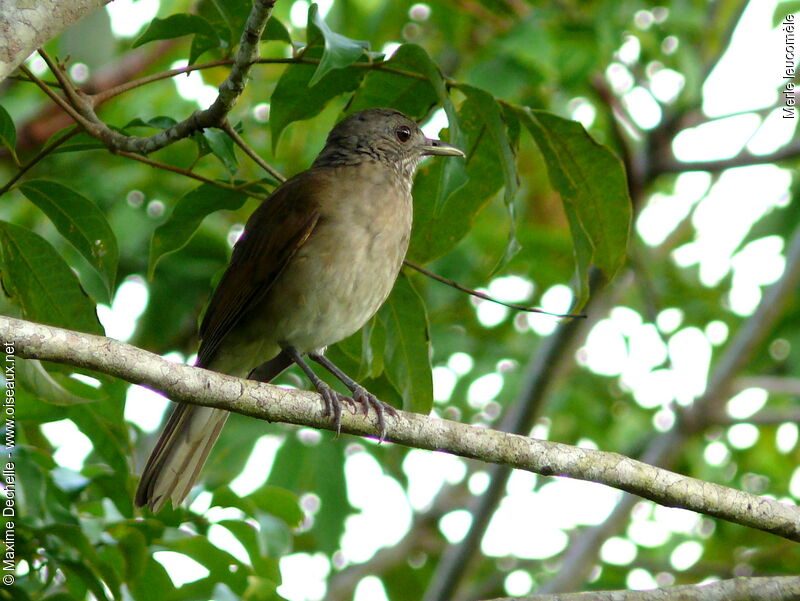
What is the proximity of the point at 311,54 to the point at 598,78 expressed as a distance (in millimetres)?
3348

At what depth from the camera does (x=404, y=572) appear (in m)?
7.49

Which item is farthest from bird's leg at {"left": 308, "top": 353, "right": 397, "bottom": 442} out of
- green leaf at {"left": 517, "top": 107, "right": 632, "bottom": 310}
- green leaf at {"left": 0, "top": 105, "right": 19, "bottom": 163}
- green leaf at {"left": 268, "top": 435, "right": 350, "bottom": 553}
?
green leaf at {"left": 268, "top": 435, "right": 350, "bottom": 553}

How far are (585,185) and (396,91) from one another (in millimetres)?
764

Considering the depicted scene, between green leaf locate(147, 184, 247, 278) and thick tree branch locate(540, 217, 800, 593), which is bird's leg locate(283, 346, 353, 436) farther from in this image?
thick tree branch locate(540, 217, 800, 593)

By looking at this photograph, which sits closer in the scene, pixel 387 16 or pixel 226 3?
pixel 226 3

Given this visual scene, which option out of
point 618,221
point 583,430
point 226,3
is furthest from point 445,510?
point 226,3

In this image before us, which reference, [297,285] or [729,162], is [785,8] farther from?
[297,285]

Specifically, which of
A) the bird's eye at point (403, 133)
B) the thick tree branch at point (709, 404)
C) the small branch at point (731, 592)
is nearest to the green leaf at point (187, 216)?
the bird's eye at point (403, 133)

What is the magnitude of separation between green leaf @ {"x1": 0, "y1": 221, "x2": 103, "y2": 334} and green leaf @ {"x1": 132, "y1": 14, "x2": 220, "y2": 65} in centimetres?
73

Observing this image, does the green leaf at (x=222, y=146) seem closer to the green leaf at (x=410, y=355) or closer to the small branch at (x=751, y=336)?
the green leaf at (x=410, y=355)

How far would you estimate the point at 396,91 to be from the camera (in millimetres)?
3744

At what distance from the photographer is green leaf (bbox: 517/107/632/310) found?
11.4 feet

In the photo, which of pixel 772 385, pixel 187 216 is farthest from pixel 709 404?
pixel 187 216

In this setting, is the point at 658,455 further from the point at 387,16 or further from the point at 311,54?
the point at 311,54
